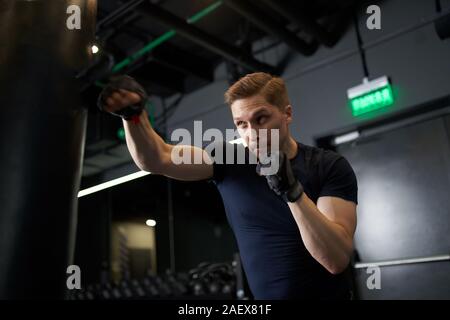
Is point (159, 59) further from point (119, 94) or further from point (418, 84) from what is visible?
point (119, 94)

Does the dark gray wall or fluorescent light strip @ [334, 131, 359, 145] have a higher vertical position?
the dark gray wall

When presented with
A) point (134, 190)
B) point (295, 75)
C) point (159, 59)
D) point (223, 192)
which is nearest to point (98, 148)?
point (134, 190)

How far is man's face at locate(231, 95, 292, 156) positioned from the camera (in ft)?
4.76

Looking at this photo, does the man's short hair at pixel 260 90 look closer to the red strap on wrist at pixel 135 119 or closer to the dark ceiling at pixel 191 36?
the red strap on wrist at pixel 135 119

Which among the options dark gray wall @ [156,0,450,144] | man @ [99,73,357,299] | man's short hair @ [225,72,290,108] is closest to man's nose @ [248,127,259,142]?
man @ [99,73,357,299]

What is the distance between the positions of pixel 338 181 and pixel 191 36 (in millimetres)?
3016

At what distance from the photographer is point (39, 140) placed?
3.44ft

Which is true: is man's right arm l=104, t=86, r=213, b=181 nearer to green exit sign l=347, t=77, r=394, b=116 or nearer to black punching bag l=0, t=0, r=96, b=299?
black punching bag l=0, t=0, r=96, b=299

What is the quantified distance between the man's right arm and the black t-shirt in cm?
8

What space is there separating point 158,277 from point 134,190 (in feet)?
5.85

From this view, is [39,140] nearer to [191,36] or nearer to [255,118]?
[255,118]

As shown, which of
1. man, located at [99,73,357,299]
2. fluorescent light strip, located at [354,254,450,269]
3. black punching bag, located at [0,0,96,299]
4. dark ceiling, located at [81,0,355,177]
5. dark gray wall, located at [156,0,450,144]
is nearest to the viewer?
black punching bag, located at [0,0,96,299]

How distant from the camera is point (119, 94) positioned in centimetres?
111

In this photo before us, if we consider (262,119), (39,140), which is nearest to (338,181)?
(262,119)
